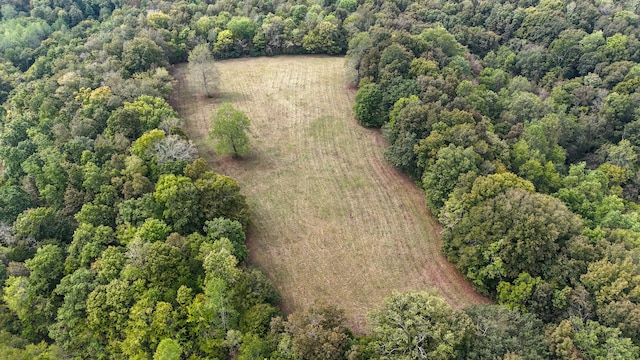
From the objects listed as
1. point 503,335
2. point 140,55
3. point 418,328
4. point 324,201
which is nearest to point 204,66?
point 140,55

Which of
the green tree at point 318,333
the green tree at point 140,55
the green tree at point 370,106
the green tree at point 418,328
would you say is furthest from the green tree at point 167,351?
the green tree at point 140,55

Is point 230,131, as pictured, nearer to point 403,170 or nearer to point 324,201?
point 324,201

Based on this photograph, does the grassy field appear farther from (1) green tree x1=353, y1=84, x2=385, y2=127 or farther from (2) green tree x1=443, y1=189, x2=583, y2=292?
(2) green tree x1=443, y1=189, x2=583, y2=292

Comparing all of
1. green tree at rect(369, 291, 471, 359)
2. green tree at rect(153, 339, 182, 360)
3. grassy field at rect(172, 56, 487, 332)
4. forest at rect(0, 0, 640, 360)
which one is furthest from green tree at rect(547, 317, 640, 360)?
green tree at rect(153, 339, 182, 360)

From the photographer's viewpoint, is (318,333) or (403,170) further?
(403,170)

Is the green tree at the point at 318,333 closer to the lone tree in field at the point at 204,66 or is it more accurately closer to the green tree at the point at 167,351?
the green tree at the point at 167,351

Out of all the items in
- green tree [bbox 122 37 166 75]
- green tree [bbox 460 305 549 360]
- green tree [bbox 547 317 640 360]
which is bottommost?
green tree [bbox 122 37 166 75]

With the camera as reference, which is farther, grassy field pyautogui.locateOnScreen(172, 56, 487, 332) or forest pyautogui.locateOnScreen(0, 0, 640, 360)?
grassy field pyautogui.locateOnScreen(172, 56, 487, 332)
